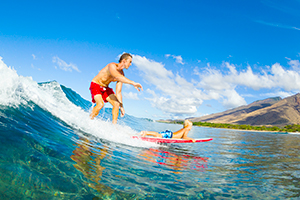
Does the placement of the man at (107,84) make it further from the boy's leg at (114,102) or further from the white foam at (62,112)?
the white foam at (62,112)

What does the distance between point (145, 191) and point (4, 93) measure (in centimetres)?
659

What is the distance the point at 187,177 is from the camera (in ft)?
14.9

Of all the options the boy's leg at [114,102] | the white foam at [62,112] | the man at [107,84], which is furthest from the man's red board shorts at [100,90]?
the white foam at [62,112]

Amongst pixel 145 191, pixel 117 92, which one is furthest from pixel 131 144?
pixel 145 191

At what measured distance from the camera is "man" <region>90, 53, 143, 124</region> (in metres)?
6.99

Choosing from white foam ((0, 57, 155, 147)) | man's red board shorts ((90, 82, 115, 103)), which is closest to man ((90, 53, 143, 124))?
man's red board shorts ((90, 82, 115, 103))

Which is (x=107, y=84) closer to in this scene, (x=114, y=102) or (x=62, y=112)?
(x=114, y=102)

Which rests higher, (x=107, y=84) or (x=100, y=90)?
(x=107, y=84)

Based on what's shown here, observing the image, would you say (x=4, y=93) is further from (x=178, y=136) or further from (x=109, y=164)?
(x=178, y=136)

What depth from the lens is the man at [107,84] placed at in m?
6.99

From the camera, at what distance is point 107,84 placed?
834cm

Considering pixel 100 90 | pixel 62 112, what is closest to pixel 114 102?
pixel 100 90

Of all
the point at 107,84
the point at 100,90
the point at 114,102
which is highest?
the point at 107,84

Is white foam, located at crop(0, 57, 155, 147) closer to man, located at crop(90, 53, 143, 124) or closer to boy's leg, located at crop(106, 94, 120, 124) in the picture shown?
man, located at crop(90, 53, 143, 124)
